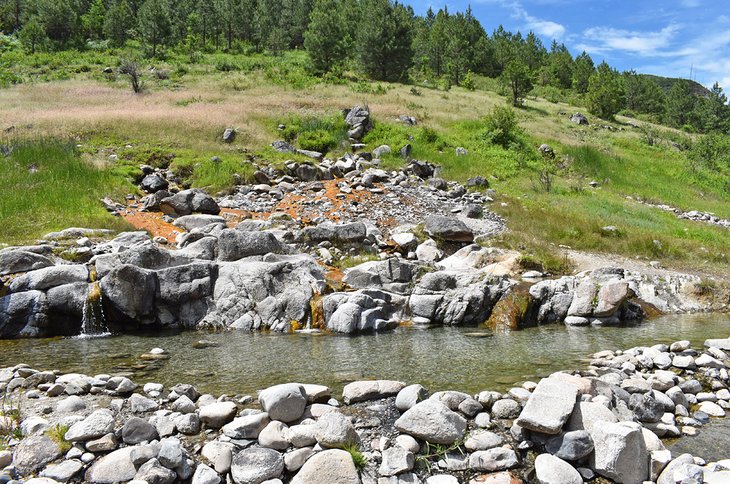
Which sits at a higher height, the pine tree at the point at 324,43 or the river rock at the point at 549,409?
the pine tree at the point at 324,43

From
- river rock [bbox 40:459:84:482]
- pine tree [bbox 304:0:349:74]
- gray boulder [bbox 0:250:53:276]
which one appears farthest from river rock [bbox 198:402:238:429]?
pine tree [bbox 304:0:349:74]

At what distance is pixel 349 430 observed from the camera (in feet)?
17.2

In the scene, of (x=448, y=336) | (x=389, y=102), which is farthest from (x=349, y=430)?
(x=389, y=102)

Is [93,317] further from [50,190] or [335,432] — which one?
[50,190]

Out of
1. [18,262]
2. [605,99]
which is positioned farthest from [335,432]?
[605,99]

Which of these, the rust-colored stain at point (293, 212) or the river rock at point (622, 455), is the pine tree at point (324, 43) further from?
the river rock at point (622, 455)

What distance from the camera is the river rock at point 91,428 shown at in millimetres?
5242

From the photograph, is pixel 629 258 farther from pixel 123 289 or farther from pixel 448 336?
pixel 123 289

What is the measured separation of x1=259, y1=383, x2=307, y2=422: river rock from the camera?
18.9ft

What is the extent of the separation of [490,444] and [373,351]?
185 inches

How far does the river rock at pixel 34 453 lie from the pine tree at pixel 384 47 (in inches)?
2250

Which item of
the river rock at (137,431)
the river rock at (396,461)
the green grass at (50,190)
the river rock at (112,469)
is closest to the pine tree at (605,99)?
the green grass at (50,190)

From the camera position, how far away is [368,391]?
6.57 metres

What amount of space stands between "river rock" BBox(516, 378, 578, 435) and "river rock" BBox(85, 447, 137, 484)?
4.28 m
